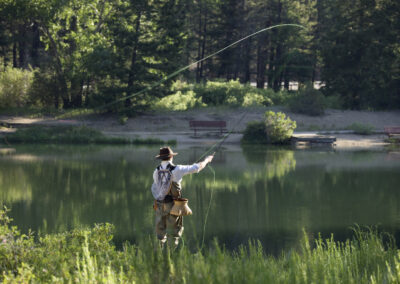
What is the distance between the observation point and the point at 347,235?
14.3 meters

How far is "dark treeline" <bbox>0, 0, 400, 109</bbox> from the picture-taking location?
3828 centimetres

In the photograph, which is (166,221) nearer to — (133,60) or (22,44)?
(133,60)

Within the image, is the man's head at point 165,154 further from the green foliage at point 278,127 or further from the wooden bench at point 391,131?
the wooden bench at point 391,131

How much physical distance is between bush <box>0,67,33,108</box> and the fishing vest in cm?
3336

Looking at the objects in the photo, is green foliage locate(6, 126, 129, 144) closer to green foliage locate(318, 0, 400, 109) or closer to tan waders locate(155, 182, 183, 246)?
green foliage locate(318, 0, 400, 109)

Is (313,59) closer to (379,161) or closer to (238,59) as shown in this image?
(238,59)

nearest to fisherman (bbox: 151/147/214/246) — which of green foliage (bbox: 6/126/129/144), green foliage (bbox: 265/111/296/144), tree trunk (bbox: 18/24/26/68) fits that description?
green foliage (bbox: 265/111/296/144)

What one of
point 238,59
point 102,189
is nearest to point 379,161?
point 102,189

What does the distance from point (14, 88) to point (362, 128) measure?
23.3 m

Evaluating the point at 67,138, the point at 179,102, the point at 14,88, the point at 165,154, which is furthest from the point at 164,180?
the point at 14,88

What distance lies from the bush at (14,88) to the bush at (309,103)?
18.5 m

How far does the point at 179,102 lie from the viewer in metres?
43.5

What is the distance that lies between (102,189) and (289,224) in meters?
7.63

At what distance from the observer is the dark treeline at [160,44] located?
3828 centimetres
